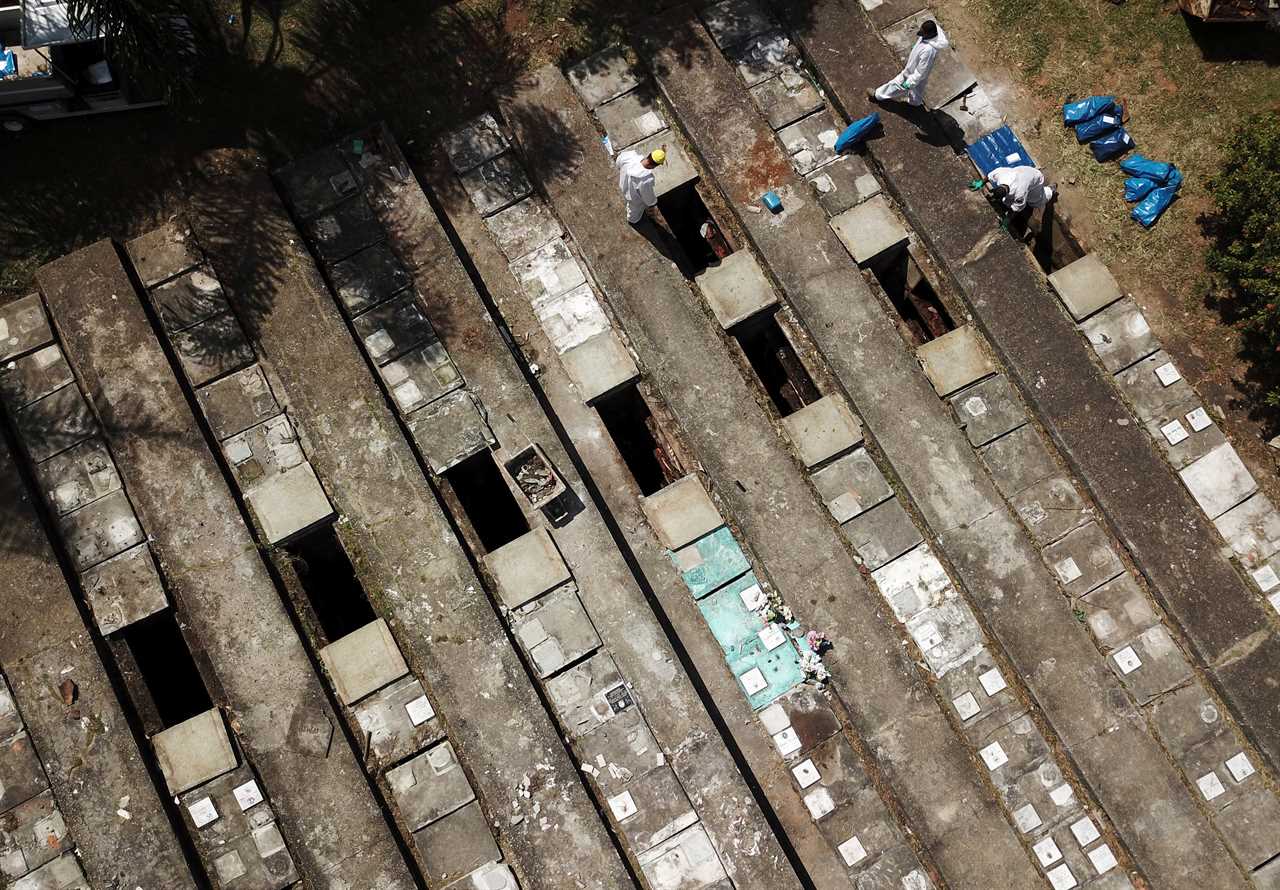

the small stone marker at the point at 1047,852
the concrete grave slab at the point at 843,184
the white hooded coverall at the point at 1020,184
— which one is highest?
the concrete grave slab at the point at 843,184

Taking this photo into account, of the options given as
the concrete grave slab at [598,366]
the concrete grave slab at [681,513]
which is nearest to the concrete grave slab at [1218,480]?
the concrete grave slab at [681,513]

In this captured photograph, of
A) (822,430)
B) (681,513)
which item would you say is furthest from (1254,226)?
(681,513)

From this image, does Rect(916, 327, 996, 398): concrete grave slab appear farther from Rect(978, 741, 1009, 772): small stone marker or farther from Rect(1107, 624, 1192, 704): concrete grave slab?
Rect(978, 741, 1009, 772): small stone marker

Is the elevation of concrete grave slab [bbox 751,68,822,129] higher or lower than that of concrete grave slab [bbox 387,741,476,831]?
higher

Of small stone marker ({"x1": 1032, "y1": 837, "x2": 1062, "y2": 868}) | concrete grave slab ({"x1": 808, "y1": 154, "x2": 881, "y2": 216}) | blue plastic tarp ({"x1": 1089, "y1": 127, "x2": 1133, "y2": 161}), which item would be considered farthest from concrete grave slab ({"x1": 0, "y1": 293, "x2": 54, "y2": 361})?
blue plastic tarp ({"x1": 1089, "y1": 127, "x2": 1133, "y2": 161})

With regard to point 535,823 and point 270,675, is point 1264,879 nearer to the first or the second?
point 535,823

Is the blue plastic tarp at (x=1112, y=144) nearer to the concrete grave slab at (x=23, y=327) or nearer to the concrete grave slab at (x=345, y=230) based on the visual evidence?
the concrete grave slab at (x=345, y=230)
